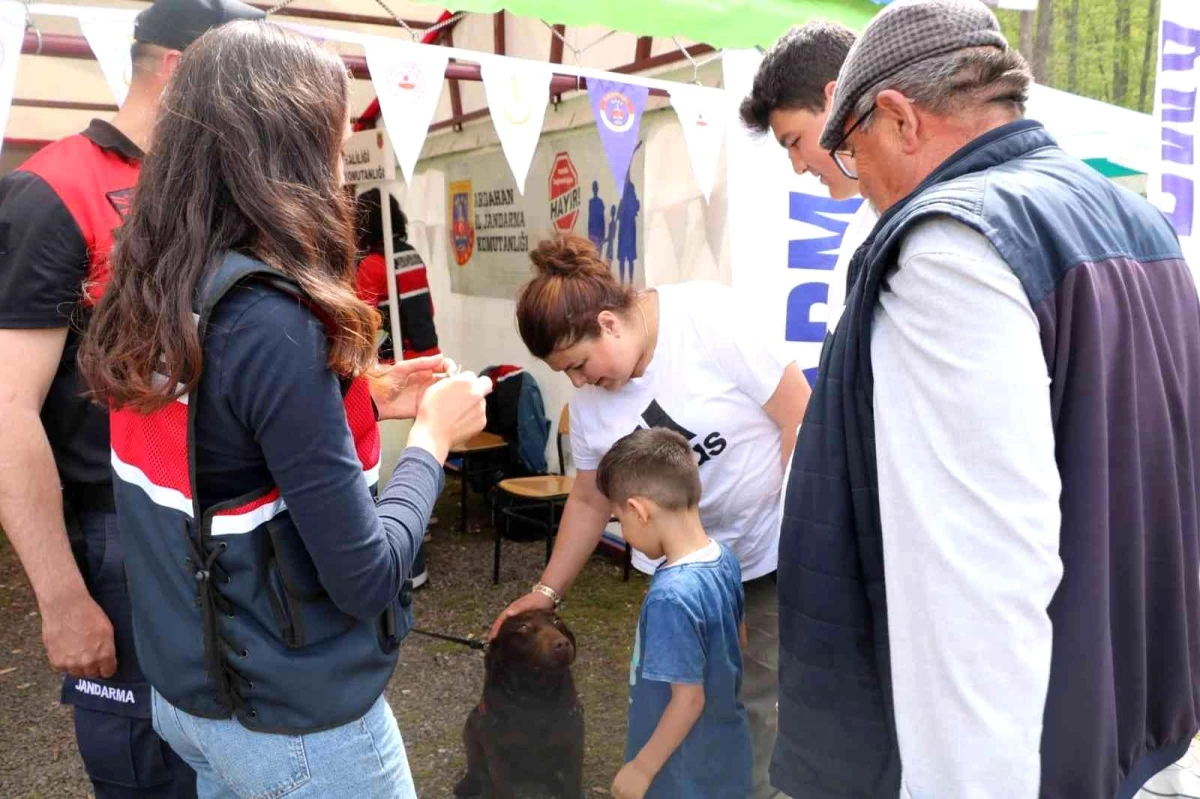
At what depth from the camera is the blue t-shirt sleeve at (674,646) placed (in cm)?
192

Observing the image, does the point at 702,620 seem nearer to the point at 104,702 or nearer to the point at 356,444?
the point at 356,444

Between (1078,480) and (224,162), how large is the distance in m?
1.08

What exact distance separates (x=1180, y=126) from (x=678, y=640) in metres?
3.37

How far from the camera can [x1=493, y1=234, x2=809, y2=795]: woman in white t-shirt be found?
219cm

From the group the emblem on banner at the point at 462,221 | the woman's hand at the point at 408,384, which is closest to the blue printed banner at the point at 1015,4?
the emblem on banner at the point at 462,221

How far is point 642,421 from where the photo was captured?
227 centimetres

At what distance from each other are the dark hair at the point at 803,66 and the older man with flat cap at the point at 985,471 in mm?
821

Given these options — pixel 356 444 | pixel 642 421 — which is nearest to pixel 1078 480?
pixel 356 444

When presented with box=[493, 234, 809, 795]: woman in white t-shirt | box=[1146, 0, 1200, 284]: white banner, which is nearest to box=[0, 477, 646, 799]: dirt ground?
box=[493, 234, 809, 795]: woman in white t-shirt

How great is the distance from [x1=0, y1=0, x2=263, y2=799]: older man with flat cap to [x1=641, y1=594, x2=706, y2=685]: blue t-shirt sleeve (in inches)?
36.6

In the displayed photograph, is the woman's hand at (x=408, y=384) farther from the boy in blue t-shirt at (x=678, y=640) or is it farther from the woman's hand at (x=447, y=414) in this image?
the boy in blue t-shirt at (x=678, y=640)

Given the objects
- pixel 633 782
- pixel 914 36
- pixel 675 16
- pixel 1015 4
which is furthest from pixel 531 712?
pixel 1015 4

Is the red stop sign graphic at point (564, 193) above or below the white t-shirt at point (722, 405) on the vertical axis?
above

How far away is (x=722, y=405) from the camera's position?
2.19m
